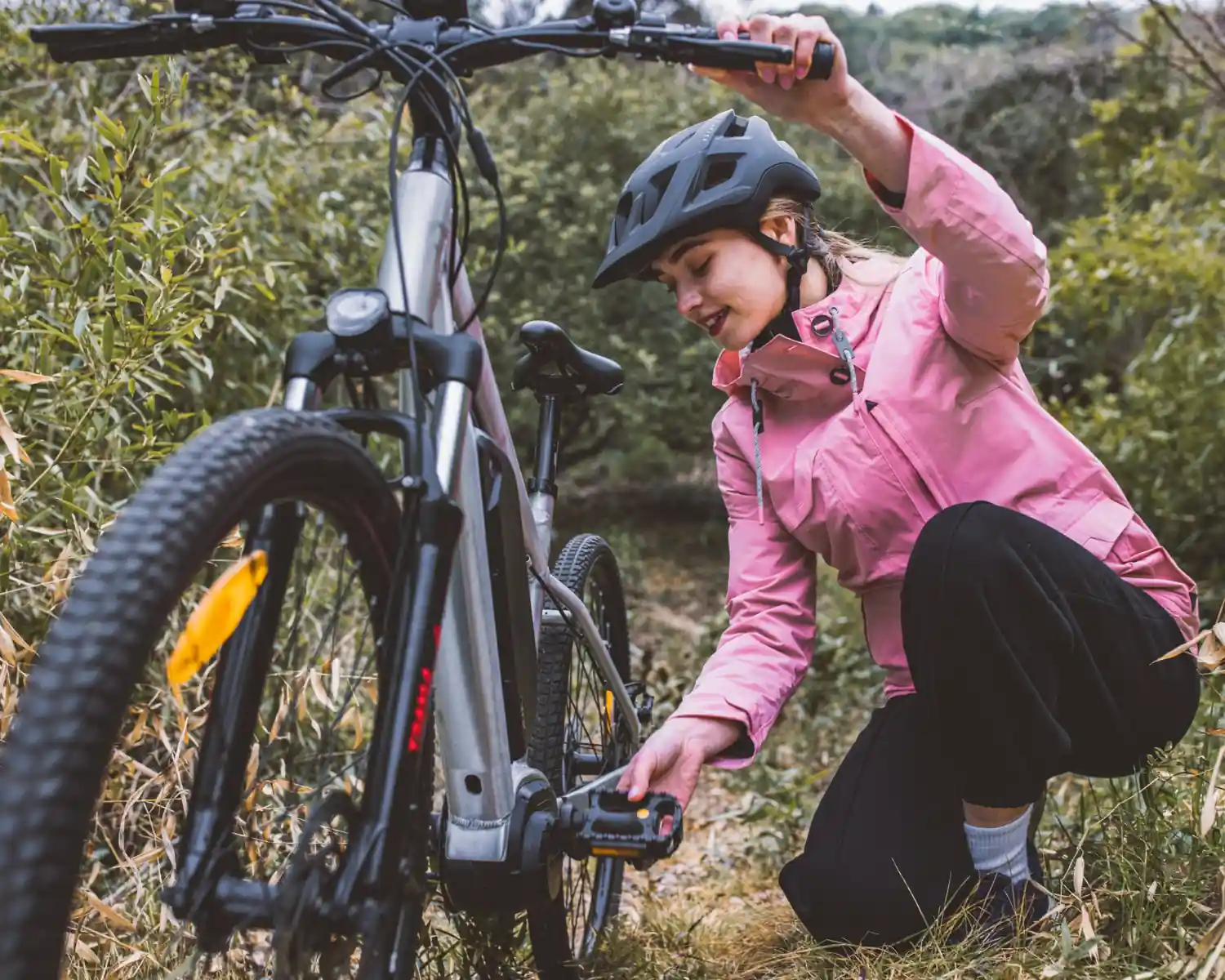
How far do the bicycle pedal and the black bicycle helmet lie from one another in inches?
34.5

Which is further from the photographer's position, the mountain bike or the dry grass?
the dry grass

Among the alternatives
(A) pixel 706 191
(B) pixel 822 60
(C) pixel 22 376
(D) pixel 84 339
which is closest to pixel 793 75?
A: (B) pixel 822 60

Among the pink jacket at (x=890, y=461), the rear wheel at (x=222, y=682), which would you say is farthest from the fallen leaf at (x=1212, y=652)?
the rear wheel at (x=222, y=682)

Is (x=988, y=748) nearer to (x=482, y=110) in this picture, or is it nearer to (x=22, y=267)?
(x=22, y=267)

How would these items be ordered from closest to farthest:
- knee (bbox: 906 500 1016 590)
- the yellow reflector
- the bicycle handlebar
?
1. the yellow reflector
2. the bicycle handlebar
3. knee (bbox: 906 500 1016 590)

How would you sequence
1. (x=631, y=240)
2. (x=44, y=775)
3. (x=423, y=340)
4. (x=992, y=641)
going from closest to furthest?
(x=44, y=775)
(x=423, y=340)
(x=992, y=641)
(x=631, y=240)

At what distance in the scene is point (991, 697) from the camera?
66.9 inches

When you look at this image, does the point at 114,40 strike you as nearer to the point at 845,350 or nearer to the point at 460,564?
the point at 460,564

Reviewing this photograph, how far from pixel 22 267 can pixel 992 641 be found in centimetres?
205

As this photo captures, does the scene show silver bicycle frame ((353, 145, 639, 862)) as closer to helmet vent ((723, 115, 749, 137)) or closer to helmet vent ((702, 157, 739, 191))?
helmet vent ((702, 157, 739, 191))

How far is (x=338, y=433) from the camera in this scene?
111 cm

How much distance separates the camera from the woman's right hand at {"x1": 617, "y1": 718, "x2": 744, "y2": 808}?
6.00ft

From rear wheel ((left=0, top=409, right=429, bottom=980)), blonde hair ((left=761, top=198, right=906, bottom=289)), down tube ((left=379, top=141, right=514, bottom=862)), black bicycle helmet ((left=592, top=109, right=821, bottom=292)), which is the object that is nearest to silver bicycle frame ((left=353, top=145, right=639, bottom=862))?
down tube ((left=379, top=141, right=514, bottom=862))

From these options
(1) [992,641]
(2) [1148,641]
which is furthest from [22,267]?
(2) [1148,641]
